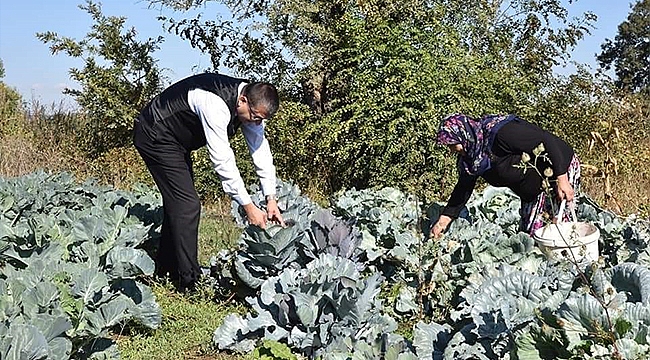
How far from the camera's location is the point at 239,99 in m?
4.60

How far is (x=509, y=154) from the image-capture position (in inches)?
184

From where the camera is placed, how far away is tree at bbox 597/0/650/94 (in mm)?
33500

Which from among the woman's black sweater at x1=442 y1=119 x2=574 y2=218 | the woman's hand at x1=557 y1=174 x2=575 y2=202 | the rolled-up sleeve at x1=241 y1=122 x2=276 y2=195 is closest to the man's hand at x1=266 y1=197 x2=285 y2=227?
the rolled-up sleeve at x1=241 y1=122 x2=276 y2=195

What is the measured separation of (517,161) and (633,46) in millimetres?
35011

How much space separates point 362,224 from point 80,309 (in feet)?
8.10

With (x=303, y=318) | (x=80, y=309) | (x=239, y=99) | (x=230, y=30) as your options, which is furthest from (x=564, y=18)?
(x=80, y=309)

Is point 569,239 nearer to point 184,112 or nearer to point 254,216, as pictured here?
point 254,216

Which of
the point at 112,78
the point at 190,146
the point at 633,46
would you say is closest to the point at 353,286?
the point at 190,146

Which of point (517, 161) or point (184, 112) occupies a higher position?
point (184, 112)

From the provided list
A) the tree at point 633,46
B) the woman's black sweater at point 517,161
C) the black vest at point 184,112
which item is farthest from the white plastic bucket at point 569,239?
the tree at point 633,46

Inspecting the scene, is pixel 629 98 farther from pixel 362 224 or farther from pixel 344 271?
pixel 344 271

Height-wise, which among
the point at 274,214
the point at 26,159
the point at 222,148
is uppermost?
the point at 222,148

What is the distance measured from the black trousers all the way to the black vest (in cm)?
3

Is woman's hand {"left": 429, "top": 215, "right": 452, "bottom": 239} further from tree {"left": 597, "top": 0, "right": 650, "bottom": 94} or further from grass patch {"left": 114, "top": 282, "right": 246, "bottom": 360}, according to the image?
tree {"left": 597, "top": 0, "right": 650, "bottom": 94}
